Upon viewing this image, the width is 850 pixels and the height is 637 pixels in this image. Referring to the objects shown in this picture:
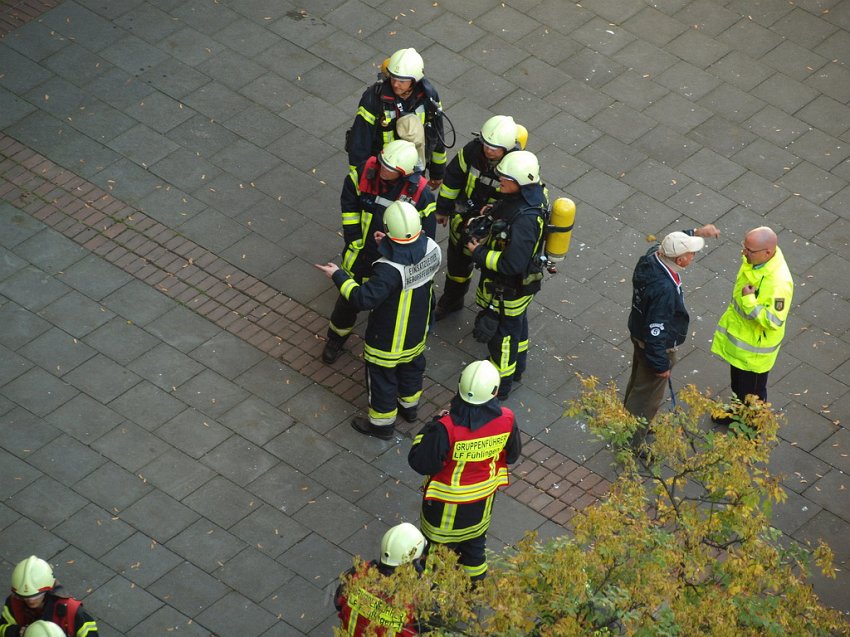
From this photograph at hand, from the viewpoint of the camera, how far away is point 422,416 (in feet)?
32.1

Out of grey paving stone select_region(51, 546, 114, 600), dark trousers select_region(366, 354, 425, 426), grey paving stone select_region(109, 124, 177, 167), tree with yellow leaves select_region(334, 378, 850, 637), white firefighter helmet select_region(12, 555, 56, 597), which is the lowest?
grey paving stone select_region(51, 546, 114, 600)

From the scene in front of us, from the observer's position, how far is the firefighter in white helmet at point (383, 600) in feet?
20.2

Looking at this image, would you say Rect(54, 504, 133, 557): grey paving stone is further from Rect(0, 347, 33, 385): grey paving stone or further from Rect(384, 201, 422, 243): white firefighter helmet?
Rect(384, 201, 422, 243): white firefighter helmet

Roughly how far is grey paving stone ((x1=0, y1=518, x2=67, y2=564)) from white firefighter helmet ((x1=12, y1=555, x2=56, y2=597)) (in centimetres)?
160

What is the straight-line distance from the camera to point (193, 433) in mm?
9438

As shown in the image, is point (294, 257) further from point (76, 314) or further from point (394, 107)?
point (76, 314)

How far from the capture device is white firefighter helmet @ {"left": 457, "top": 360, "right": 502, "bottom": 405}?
7.59 m

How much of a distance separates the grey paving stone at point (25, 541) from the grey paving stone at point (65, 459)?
428mm

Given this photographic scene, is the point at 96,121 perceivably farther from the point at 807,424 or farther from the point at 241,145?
the point at 807,424

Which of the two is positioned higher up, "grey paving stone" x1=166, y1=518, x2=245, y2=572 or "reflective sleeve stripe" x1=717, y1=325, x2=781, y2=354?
"reflective sleeve stripe" x1=717, y1=325, x2=781, y2=354

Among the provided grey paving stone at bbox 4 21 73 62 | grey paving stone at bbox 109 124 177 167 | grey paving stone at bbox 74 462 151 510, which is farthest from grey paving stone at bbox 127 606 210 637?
grey paving stone at bbox 4 21 73 62

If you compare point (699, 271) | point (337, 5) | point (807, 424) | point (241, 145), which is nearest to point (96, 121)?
point (241, 145)

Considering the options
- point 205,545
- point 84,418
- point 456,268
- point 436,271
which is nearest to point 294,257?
point 456,268

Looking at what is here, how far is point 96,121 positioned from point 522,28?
424cm
